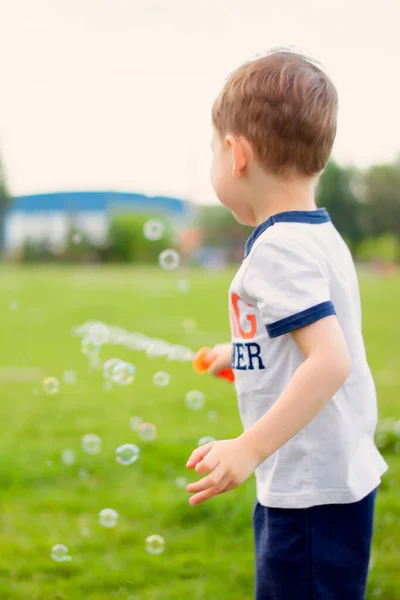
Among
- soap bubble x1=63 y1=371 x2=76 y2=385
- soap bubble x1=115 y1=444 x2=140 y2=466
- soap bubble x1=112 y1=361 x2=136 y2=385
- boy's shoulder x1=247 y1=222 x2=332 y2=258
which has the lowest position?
soap bubble x1=63 y1=371 x2=76 y2=385

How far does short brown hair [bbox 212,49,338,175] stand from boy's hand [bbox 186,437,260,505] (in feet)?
1.94

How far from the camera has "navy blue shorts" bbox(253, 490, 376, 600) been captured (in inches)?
68.0

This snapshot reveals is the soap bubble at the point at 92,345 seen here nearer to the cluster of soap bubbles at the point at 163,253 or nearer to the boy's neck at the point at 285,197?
the cluster of soap bubbles at the point at 163,253

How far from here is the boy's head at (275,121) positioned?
1650mm

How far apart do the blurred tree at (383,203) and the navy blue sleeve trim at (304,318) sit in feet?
131

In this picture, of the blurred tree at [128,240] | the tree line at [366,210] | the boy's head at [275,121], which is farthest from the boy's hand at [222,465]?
the tree line at [366,210]

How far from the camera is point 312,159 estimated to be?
66.9 inches

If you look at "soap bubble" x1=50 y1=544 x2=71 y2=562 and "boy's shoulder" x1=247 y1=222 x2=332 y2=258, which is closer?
"boy's shoulder" x1=247 y1=222 x2=332 y2=258

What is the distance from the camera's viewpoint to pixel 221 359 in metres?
2.07

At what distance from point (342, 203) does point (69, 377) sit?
3551 cm

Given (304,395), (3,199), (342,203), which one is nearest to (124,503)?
(304,395)

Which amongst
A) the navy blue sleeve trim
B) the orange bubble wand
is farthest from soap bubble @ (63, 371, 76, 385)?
the navy blue sleeve trim

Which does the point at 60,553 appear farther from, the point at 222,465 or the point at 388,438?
the point at 388,438

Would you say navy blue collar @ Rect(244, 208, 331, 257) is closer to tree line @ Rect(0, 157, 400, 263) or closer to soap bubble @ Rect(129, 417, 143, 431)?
soap bubble @ Rect(129, 417, 143, 431)
